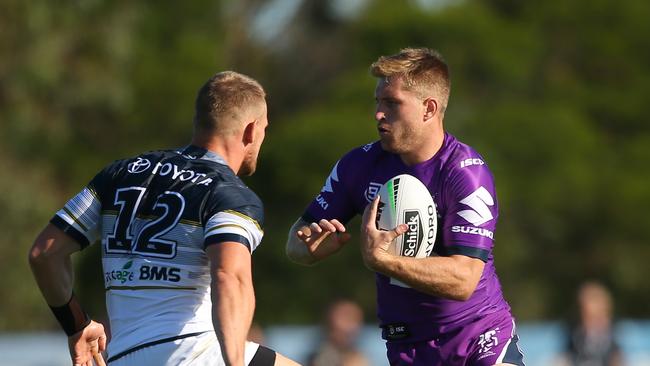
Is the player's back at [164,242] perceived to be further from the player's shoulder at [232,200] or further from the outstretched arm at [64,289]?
the outstretched arm at [64,289]

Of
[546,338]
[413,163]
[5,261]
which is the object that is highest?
[413,163]

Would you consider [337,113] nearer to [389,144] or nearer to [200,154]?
[389,144]

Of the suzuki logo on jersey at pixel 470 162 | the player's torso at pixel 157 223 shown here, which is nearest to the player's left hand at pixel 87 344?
the player's torso at pixel 157 223

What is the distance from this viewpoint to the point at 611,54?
117ft

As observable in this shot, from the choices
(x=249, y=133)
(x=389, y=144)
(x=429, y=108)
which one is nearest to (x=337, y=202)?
(x=389, y=144)

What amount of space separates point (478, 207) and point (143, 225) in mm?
1747

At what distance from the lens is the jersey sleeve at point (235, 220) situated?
5.72 metres

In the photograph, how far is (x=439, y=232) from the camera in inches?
260

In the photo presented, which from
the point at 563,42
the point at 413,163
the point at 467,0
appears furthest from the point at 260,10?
the point at 413,163

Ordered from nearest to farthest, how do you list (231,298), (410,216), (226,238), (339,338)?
(231,298)
(226,238)
(410,216)
(339,338)

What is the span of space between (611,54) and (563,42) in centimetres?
175

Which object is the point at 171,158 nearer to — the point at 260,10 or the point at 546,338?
the point at 546,338

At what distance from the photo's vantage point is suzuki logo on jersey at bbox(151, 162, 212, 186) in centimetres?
599

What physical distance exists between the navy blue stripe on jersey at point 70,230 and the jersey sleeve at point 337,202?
4.44 feet
